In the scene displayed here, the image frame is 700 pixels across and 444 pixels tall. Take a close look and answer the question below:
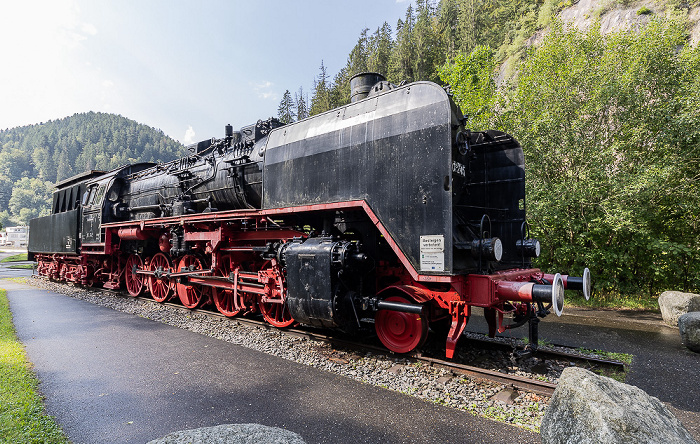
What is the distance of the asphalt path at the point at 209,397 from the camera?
3318 millimetres

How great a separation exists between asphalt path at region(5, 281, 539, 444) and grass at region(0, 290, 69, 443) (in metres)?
0.11

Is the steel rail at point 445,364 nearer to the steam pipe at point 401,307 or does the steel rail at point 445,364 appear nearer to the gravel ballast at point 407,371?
the gravel ballast at point 407,371

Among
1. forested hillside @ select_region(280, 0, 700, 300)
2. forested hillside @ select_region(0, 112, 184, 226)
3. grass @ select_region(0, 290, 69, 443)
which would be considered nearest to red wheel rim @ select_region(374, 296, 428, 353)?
grass @ select_region(0, 290, 69, 443)

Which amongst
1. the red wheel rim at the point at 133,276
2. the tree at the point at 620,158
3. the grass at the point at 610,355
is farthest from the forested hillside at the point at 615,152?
the red wheel rim at the point at 133,276

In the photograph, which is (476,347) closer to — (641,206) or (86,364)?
(86,364)

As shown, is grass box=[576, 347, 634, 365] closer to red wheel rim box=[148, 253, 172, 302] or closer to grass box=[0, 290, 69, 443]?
grass box=[0, 290, 69, 443]

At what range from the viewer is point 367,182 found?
5.02 meters

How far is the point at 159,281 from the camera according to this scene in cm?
990

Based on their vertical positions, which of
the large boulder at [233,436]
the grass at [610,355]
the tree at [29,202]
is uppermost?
the tree at [29,202]

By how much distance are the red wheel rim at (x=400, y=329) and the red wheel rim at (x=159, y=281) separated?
21.8 feet

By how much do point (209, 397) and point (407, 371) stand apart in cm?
239

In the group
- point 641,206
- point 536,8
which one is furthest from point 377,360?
point 536,8

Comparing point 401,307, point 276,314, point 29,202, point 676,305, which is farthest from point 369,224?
point 29,202

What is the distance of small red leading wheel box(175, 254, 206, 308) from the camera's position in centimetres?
858
